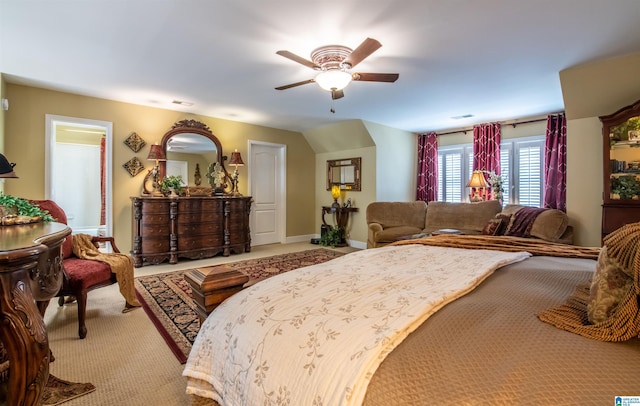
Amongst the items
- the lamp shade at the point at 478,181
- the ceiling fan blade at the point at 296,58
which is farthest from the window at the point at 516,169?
the ceiling fan blade at the point at 296,58

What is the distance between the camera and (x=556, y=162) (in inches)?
187

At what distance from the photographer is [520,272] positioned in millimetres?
1320

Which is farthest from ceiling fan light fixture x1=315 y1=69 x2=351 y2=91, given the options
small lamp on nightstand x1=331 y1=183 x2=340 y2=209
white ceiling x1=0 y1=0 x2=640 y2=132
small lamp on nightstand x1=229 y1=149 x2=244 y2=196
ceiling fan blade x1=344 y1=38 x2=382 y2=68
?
small lamp on nightstand x1=331 y1=183 x2=340 y2=209

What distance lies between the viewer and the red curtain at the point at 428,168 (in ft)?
20.7

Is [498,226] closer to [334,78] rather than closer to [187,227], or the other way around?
[334,78]

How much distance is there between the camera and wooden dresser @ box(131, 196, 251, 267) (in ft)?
14.5

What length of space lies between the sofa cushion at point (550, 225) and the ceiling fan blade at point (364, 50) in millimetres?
3091

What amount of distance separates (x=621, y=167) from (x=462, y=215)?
6.56 ft

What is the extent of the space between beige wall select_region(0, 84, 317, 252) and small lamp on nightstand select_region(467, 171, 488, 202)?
3.64m

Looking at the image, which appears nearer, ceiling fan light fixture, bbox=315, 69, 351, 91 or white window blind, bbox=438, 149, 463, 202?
ceiling fan light fixture, bbox=315, 69, 351, 91

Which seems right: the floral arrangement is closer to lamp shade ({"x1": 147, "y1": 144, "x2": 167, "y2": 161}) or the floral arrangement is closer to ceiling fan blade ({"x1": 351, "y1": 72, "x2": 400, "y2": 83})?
ceiling fan blade ({"x1": 351, "y1": 72, "x2": 400, "y2": 83})

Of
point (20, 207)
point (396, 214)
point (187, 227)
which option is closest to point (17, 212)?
point (20, 207)

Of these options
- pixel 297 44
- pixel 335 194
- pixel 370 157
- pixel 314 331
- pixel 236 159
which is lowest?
pixel 314 331

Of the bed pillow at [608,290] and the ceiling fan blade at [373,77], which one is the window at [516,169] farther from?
the bed pillow at [608,290]
